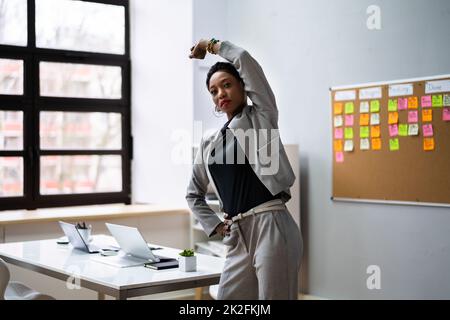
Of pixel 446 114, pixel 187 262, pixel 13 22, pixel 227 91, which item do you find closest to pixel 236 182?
pixel 227 91

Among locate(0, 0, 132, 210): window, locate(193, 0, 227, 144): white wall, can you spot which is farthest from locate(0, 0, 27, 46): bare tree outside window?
locate(193, 0, 227, 144): white wall

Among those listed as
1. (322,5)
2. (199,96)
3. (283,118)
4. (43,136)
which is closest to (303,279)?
(283,118)

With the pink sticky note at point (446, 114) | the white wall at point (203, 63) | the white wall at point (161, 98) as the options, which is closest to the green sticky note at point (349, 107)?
the pink sticky note at point (446, 114)

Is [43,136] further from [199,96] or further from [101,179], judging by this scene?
[199,96]

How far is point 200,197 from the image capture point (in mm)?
2432

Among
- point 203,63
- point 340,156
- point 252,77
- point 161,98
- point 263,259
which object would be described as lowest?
point 263,259

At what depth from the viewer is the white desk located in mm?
2482

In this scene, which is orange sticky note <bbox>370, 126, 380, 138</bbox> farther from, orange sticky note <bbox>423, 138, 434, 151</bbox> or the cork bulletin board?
orange sticky note <bbox>423, 138, 434, 151</bbox>

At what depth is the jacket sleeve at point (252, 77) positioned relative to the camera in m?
2.14

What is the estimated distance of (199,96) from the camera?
507 centimetres

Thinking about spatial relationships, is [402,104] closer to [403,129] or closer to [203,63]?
[403,129]

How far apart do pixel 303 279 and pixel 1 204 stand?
2.34 meters

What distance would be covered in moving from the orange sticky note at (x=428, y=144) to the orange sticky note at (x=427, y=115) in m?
0.12

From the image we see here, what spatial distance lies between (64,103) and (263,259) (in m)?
3.38
